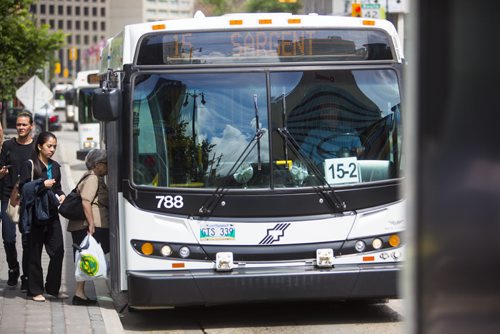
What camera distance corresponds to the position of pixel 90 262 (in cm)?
855

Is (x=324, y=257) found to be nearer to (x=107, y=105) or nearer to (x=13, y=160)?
(x=107, y=105)

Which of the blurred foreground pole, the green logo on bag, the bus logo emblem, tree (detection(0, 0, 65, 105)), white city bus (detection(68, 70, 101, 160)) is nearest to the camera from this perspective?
the blurred foreground pole

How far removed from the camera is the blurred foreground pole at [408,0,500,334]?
5.33 ft

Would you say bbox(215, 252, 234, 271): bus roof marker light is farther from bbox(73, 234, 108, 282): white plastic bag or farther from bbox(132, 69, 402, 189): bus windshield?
bbox(73, 234, 108, 282): white plastic bag

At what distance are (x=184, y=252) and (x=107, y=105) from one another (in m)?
1.28

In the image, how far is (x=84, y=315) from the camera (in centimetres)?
834

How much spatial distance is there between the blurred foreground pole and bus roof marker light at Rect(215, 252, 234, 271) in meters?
6.03

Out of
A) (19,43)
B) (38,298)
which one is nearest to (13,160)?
(38,298)

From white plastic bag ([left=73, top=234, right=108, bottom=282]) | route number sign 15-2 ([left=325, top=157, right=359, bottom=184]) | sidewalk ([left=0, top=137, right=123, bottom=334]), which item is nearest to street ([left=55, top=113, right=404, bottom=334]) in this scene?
sidewalk ([left=0, top=137, right=123, bottom=334])

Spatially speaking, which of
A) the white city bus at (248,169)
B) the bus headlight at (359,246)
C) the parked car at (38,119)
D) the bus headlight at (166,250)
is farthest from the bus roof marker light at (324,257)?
the parked car at (38,119)

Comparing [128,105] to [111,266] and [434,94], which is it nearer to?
[111,266]

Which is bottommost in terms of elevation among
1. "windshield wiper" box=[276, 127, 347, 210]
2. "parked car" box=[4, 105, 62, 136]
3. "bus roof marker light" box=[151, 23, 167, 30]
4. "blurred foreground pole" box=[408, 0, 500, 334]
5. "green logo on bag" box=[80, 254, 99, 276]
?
"parked car" box=[4, 105, 62, 136]

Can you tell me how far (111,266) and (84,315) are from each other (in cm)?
47

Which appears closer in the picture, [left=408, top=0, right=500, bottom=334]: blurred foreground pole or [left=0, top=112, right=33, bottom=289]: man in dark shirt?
[left=408, top=0, right=500, bottom=334]: blurred foreground pole
